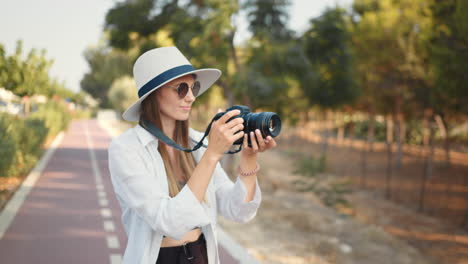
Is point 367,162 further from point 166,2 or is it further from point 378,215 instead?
point 166,2

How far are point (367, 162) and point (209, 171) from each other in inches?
1025

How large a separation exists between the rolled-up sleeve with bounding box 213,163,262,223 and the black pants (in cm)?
27

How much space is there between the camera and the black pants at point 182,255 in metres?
2.33

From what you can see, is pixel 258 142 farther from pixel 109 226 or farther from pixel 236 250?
pixel 109 226

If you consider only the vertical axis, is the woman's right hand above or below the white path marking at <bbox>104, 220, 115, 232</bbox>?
above

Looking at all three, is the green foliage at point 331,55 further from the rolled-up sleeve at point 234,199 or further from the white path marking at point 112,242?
the rolled-up sleeve at point 234,199

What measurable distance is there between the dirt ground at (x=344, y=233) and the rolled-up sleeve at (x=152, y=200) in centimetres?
560

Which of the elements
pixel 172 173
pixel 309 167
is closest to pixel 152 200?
pixel 172 173

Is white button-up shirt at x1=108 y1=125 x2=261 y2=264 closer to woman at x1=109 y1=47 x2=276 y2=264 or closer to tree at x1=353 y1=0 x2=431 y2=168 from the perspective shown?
woman at x1=109 y1=47 x2=276 y2=264

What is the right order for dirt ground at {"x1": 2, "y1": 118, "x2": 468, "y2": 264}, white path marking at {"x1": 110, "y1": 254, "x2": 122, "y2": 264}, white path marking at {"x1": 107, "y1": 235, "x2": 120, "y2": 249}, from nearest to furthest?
white path marking at {"x1": 110, "y1": 254, "x2": 122, "y2": 264}, white path marking at {"x1": 107, "y1": 235, "x2": 120, "y2": 249}, dirt ground at {"x1": 2, "y1": 118, "x2": 468, "y2": 264}

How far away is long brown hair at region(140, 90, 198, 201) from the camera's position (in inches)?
89.5

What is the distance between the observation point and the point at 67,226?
26.1ft

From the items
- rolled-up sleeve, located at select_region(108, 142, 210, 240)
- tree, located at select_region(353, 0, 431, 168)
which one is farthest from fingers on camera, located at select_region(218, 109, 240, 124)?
tree, located at select_region(353, 0, 431, 168)

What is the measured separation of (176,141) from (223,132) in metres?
0.47
